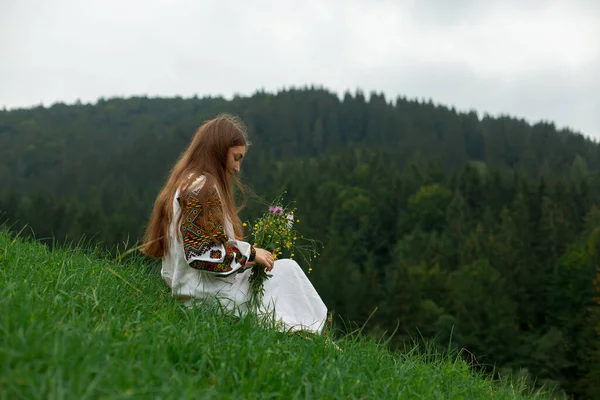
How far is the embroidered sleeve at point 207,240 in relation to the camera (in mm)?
4258

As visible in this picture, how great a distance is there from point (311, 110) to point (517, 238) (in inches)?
4136

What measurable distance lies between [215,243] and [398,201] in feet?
325

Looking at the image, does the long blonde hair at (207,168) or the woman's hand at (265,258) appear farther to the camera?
the long blonde hair at (207,168)

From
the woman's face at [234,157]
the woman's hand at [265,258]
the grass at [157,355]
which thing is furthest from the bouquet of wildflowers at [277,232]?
the grass at [157,355]

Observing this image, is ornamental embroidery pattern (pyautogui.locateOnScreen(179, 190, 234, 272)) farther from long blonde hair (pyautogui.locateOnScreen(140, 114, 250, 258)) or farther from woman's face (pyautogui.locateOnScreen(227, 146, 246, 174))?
woman's face (pyautogui.locateOnScreen(227, 146, 246, 174))

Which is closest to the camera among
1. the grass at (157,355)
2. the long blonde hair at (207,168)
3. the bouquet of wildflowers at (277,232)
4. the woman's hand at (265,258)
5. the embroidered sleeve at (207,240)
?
the grass at (157,355)

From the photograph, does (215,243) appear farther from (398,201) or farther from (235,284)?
(398,201)

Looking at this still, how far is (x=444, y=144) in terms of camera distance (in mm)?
150000

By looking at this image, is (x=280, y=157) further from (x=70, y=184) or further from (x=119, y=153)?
(x=70, y=184)


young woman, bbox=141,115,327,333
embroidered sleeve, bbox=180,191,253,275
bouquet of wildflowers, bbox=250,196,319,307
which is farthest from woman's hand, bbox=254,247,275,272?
bouquet of wildflowers, bbox=250,196,319,307

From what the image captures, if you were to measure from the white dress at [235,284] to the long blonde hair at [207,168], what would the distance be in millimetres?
125

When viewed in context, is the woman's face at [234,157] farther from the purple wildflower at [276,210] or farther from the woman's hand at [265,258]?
the woman's hand at [265,258]

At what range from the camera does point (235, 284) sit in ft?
15.0

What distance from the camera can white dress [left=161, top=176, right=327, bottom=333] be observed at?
430 cm
